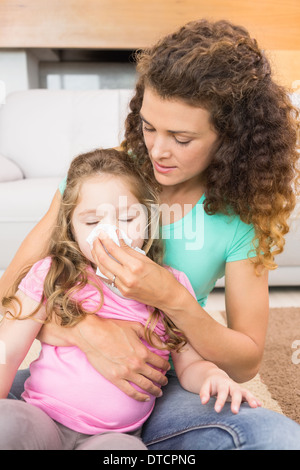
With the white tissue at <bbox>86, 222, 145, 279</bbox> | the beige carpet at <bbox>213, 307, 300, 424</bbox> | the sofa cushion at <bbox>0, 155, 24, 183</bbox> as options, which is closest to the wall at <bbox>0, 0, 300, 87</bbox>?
the sofa cushion at <bbox>0, 155, 24, 183</bbox>

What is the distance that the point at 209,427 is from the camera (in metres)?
0.72

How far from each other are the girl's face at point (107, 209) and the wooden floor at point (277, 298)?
128 cm

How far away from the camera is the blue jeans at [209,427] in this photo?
653mm

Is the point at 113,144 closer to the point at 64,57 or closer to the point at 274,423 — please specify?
the point at 64,57

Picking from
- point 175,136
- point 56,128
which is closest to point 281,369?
point 175,136

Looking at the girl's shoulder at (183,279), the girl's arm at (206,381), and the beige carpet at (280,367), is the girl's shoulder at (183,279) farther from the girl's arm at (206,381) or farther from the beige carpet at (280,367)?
the beige carpet at (280,367)

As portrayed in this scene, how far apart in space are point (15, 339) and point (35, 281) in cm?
11

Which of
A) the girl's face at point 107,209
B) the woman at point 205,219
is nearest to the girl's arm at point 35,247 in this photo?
the woman at point 205,219

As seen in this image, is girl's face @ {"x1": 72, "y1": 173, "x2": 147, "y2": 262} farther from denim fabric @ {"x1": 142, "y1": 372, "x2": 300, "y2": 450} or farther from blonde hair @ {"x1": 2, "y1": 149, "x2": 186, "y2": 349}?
denim fabric @ {"x1": 142, "y1": 372, "x2": 300, "y2": 450}

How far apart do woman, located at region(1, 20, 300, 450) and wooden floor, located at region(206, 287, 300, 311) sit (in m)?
1.12

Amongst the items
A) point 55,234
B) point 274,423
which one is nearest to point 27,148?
point 55,234

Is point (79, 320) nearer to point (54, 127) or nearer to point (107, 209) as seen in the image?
point (107, 209)

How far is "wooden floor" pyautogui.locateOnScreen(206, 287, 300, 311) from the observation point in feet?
7.16

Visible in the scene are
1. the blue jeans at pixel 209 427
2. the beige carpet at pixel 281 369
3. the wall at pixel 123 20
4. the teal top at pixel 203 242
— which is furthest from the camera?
the wall at pixel 123 20
